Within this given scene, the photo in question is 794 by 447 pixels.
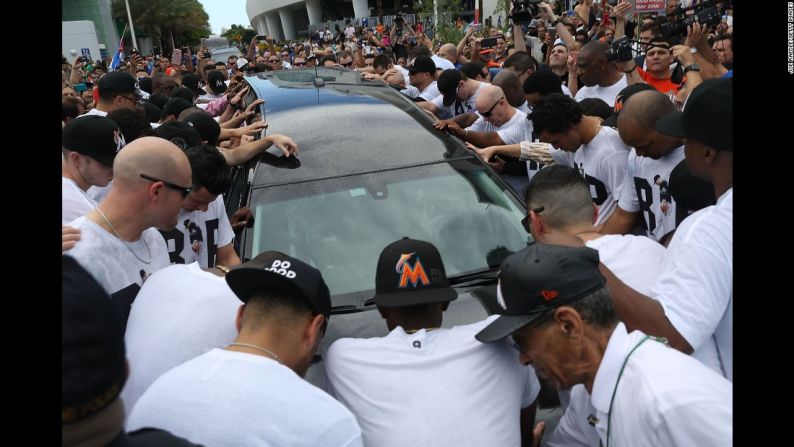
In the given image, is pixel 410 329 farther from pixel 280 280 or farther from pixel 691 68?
pixel 691 68

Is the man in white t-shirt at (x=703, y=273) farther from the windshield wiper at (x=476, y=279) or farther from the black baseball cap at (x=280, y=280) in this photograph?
the black baseball cap at (x=280, y=280)

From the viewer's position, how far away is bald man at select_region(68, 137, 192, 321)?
259 cm

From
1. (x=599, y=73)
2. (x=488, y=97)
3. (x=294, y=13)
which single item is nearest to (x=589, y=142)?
(x=488, y=97)

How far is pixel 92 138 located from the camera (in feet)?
10.1

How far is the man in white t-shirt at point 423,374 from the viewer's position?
1.87m

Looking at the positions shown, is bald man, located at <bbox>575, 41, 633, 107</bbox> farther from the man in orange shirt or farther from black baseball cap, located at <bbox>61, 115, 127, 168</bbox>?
black baseball cap, located at <bbox>61, 115, 127, 168</bbox>

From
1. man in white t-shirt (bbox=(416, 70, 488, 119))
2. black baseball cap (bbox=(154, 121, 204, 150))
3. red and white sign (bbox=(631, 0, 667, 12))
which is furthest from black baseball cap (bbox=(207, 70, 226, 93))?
red and white sign (bbox=(631, 0, 667, 12))

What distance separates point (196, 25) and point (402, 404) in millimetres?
66444

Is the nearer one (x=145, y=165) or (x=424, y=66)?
(x=145, y=165)

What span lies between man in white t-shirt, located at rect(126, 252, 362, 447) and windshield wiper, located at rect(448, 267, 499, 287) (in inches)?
43.5

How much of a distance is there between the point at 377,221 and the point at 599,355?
163cm

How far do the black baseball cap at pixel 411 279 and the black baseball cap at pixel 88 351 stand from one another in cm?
110

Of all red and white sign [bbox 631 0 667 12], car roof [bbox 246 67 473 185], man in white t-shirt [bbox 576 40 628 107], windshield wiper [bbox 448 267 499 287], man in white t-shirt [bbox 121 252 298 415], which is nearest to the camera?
man in white t-shirt [bbox 121 252 298 415]
